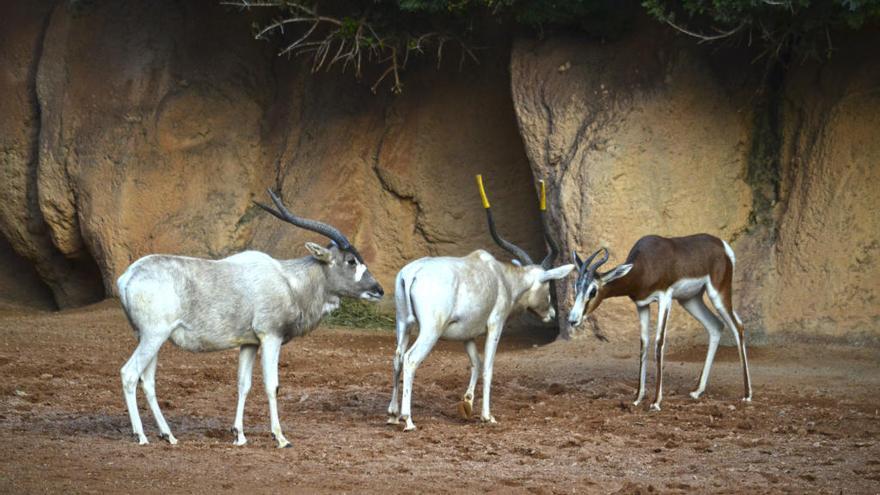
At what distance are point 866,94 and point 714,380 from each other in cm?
393

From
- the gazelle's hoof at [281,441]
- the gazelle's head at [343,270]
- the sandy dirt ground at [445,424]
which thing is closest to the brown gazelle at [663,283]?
the sandy dirt ground at [445,424]

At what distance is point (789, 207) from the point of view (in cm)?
1484

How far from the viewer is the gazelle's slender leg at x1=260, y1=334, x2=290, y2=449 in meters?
9.64

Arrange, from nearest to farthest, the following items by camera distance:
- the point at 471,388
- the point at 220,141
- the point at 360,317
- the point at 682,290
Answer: the point at 471,388 < the point at 682,290 < the point at 360,317 < the point at 220,141

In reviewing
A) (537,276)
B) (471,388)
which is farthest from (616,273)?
(471,388)

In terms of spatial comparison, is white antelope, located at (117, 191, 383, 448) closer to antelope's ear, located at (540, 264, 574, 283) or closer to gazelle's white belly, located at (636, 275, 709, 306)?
antelope's ear, located at (540, 264, 574, 283)

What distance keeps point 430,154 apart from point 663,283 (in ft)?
18.9

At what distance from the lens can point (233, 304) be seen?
968cm

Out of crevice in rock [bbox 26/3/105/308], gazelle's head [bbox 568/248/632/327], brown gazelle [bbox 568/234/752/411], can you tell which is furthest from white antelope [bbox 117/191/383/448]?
crevice in rock [bbox 26/3/105/308]

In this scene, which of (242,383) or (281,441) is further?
(242,383)

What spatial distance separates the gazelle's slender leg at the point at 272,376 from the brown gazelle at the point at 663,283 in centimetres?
289

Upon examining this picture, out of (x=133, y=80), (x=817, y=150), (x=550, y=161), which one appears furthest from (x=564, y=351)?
(x=133, y=80)

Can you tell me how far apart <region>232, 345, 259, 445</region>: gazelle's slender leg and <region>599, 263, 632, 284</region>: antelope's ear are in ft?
11.0

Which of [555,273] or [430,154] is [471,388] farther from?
[430,154]
